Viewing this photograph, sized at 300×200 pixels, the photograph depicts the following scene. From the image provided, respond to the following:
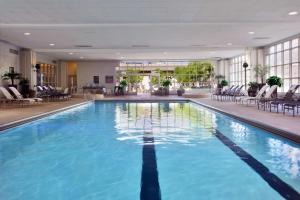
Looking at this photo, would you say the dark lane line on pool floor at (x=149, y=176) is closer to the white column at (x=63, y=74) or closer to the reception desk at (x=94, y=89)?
the reception desk at (x=94, y=89)

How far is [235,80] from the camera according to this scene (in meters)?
28.4

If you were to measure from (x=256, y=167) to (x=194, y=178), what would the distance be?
110 cm

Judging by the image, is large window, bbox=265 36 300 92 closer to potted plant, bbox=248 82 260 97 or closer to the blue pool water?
potted plant, bbox=248 82 260 97

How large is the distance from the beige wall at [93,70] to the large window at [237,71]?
998 centimetres

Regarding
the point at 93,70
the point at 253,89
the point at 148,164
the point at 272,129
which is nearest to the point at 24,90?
the point at 93,70

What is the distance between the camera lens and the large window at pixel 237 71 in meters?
26.1

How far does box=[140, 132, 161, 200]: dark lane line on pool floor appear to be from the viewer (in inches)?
144

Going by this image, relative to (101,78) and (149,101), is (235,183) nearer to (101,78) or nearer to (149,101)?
(149,101)

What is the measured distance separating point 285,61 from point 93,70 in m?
17.3

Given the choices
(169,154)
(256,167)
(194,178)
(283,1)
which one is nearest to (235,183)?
(194,178)

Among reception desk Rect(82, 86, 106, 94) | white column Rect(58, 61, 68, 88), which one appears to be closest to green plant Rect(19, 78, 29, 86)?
reception desk Rect(82, 86, 106, 94)

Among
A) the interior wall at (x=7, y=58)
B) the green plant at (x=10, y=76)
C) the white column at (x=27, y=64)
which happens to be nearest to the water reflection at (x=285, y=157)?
the green plant at (x=10, y=76)

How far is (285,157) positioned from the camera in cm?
540

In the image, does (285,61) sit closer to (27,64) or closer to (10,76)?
(10,76)
